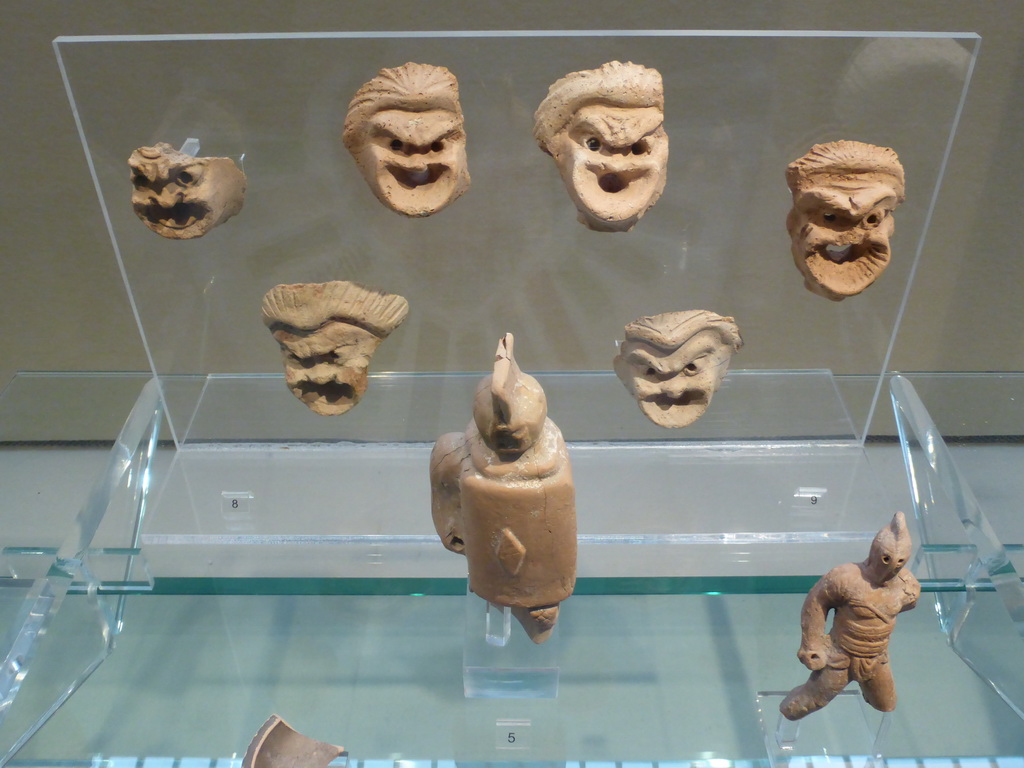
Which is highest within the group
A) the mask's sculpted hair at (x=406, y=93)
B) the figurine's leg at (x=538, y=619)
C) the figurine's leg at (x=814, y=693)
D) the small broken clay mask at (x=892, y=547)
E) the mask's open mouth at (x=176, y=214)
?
the mask's sculpted hair at (x=406, y=93)

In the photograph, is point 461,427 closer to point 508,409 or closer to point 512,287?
point 512,287

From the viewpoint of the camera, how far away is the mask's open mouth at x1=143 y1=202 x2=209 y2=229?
61.4 inches

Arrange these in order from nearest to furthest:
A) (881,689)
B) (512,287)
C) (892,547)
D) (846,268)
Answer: (892,547) → (881,689) → (846,268) → (512,287)

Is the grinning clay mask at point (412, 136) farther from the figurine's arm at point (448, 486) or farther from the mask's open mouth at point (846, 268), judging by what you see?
the mask's open mouth at point (846, 268)

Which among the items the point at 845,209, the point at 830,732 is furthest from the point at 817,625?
the point at 845,209

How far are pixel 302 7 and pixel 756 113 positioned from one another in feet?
2.97

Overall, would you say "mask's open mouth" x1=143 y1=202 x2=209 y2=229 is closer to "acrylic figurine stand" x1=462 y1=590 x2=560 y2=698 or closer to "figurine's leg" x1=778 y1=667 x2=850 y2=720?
"acrylic figurine stand" x1=462 y1=590 x2=560 y2=698

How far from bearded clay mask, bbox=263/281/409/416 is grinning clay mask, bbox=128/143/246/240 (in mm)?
170

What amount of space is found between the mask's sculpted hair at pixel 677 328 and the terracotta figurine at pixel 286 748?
84cm

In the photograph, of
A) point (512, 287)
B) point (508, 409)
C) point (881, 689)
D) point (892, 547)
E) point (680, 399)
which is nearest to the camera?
point (508, 409)

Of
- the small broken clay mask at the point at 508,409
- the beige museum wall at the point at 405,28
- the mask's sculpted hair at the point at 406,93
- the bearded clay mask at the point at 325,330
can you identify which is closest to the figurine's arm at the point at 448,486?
the small broken clay mask at the point at 508,409

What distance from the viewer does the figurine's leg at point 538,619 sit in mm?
1354

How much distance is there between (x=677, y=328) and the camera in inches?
64.2

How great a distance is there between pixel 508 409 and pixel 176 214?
0.77 metres
